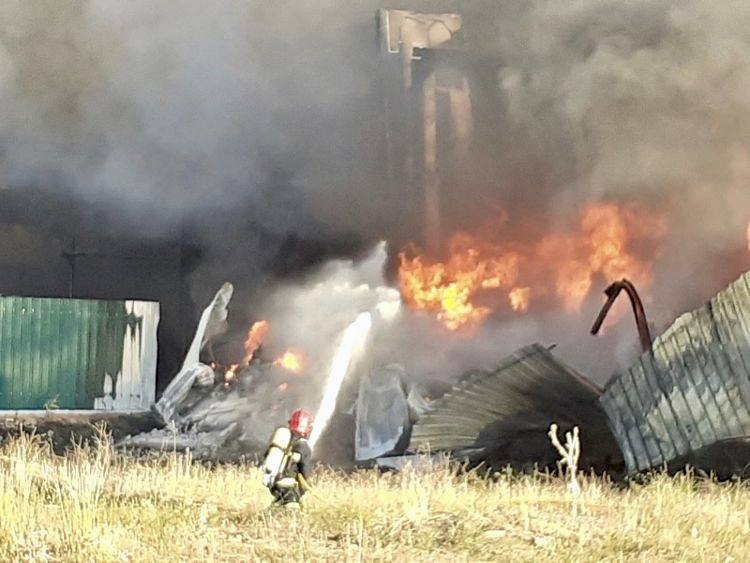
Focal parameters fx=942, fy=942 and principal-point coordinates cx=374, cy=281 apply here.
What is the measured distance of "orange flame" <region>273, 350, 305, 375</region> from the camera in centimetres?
1734

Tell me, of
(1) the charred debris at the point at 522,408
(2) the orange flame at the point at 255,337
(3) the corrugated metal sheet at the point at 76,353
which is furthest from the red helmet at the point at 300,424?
(2) the orange flame at the point at 255,337

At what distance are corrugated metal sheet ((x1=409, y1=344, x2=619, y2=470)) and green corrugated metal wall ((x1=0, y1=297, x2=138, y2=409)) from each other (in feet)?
20.6

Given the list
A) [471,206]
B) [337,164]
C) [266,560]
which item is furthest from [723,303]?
[337,164]

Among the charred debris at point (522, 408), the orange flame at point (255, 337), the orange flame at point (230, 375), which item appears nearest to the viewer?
the charred debris at point (522, 408)

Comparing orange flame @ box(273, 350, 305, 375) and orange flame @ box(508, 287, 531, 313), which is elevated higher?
orange flame @ box(508, 287, 531, 313)

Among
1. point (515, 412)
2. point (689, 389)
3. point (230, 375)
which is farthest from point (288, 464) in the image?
point (230, 375)

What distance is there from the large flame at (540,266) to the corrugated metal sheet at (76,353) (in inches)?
219

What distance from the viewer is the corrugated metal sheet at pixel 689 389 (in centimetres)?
1030

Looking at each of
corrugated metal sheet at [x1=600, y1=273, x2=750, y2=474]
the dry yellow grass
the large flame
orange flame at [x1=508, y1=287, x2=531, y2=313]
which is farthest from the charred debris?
orange flame at [x1=508, y1=287, x2=531, y2=313]

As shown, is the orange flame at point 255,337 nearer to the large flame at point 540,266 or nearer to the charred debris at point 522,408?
the charred debris at point 522,408

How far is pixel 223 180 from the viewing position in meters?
20.4

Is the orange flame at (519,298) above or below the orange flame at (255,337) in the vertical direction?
above

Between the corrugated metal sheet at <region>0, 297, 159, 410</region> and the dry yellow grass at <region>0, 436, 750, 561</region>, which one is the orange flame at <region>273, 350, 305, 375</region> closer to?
the corrugated metal sheet at <region>0, 297, 159, 410</region>

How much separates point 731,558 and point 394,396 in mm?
9130
